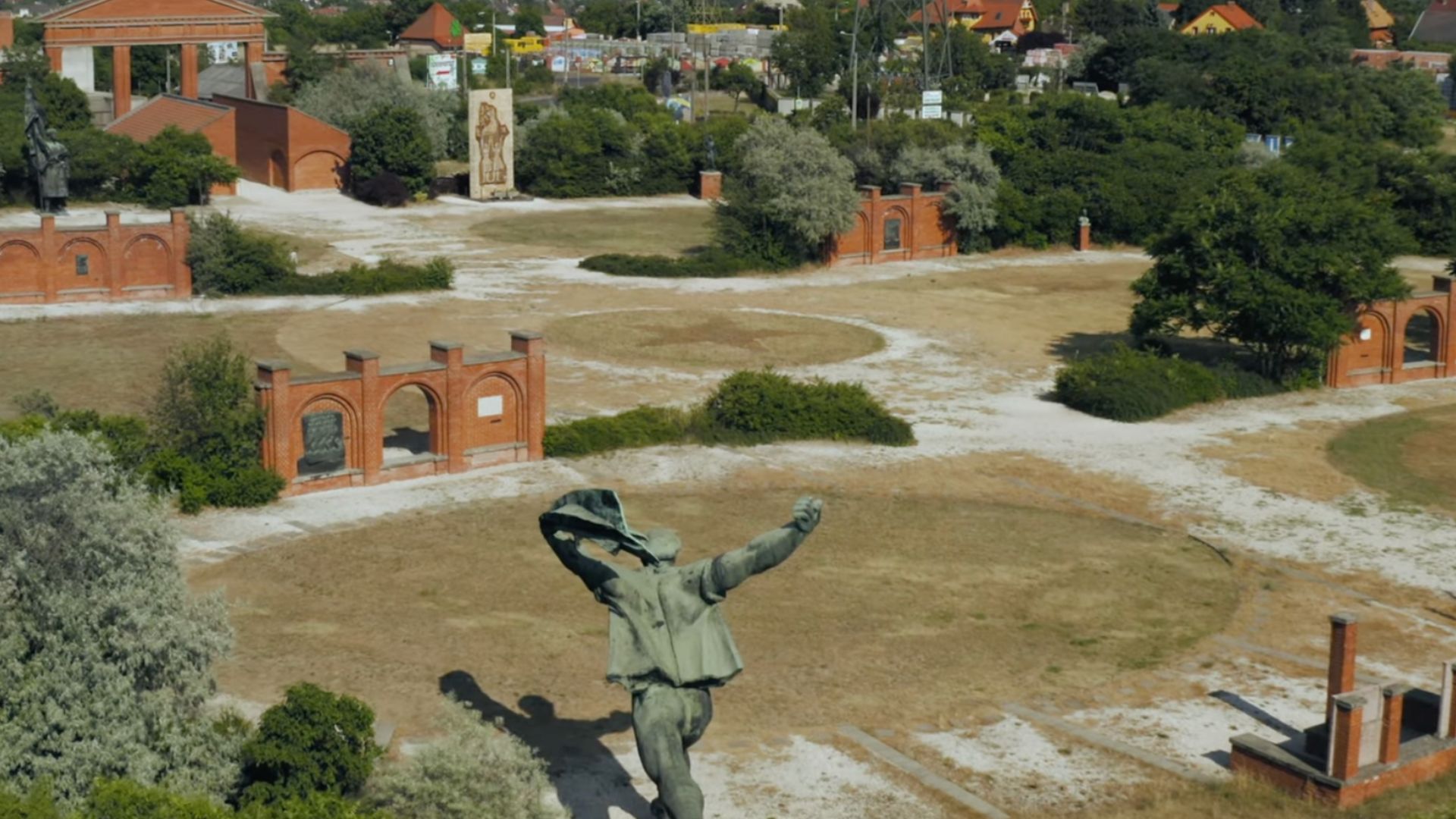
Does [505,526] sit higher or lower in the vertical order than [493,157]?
lower

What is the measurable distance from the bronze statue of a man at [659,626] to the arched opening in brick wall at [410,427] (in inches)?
801

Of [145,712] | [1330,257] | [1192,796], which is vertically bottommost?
[1192,796]

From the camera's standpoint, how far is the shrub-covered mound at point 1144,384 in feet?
147

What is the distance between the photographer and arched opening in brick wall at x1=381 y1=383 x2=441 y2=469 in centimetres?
3847

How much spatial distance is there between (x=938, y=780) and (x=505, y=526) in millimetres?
13061

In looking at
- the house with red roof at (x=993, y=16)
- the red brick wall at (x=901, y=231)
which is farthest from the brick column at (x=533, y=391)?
the house with red roof at (x=993, y=16)

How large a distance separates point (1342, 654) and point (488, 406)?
19157mm

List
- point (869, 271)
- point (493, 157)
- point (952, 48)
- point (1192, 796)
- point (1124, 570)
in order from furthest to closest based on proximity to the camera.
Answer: point (952, 48) < point (493, 157) < point (869, 271) < point (1124, 570) < point (1192, 796)

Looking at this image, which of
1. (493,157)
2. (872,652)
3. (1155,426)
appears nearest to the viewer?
(872,652)

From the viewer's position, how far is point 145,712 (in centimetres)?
2098

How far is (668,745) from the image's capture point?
58.3ft

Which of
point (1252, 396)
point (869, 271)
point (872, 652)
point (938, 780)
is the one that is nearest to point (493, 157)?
point (869, 271)

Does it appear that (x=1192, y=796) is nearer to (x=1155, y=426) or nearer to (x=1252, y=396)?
(x=1155, y=426)

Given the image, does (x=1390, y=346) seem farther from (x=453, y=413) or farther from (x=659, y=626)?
(x=659, y=626)
